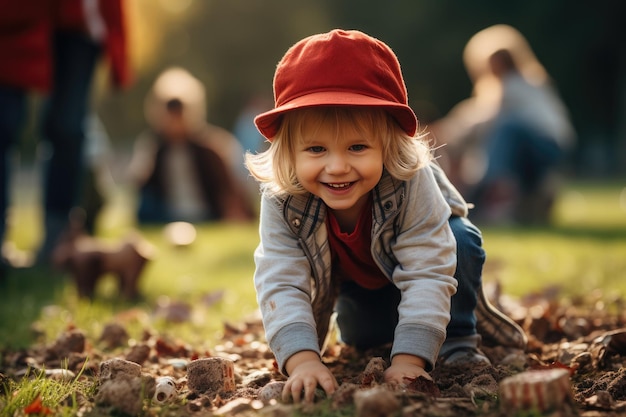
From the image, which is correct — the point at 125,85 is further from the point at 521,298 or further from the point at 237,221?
the point at 237,221

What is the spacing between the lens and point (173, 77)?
966 centimetres

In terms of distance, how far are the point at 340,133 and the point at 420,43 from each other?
22.3m

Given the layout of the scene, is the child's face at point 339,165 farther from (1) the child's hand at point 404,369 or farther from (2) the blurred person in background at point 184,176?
(2) the blurred person in background at point 184,176

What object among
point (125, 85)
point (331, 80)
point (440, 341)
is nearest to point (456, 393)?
point (440, 341)

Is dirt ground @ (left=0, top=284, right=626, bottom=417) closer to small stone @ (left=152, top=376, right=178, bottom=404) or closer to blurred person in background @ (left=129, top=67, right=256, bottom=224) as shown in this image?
small stone @ (left=152, top=376, right=178, bottom=404)

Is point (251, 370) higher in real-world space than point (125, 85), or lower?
lower

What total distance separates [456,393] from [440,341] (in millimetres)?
215

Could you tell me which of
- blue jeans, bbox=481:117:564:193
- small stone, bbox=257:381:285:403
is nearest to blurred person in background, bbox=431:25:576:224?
blue jeans, bbox=481:117:564:193

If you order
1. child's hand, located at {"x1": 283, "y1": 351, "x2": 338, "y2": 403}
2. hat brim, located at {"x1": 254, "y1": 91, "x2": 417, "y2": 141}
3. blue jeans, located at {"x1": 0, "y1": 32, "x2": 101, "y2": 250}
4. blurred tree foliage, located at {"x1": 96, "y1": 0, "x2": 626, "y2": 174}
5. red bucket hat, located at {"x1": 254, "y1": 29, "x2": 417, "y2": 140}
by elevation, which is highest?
blurred tree foliage, located at {"x1": 96, "y1": 0, "x2": 626, "y2": 174}

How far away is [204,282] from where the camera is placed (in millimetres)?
4914

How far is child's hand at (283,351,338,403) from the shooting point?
219cm

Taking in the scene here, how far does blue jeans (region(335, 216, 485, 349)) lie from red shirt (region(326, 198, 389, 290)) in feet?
0.31

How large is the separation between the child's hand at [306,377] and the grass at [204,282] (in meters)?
0.58

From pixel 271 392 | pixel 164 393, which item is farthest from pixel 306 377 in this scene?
pixel 164 393
